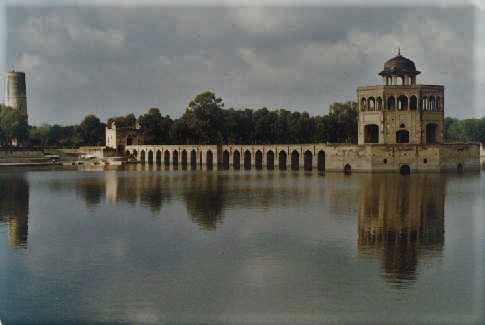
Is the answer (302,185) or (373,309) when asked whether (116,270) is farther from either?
(302,185)

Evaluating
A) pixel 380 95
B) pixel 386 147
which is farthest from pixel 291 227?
pixel 380 95

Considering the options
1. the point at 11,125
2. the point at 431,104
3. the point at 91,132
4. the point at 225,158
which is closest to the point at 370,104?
the point at 431,104

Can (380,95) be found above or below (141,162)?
above

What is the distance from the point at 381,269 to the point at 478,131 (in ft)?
203

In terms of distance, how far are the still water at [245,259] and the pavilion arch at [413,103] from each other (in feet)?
58.9

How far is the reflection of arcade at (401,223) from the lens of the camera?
1540 cm

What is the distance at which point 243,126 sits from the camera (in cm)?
6944

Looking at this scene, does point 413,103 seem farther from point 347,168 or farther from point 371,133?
point 347,168

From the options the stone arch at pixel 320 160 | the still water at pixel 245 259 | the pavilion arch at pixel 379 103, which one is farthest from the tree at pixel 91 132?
the still water at pixel 245 259

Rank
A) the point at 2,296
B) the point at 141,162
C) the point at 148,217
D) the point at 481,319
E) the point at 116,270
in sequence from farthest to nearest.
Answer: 1. the point at 141,162
2. the point at 148,217
3. the point at 116,270
4. the point at 2,296
5. the point at 481,319

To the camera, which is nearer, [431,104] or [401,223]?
[401,223]

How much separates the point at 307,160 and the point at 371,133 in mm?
9166

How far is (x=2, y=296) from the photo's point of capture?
1260 cm

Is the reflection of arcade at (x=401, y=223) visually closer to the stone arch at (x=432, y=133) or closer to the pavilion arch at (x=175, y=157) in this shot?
the stone arch at (x=432, y=133)
